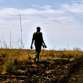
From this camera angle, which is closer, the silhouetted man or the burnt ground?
the burnt ground

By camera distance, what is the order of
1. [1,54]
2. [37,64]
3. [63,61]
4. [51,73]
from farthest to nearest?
1. [1,54]
2. [63,61]
3. [37,64]
4. [51,73]

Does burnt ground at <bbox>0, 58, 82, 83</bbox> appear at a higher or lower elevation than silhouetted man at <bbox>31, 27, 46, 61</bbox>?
lower

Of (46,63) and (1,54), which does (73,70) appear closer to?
(46,63)

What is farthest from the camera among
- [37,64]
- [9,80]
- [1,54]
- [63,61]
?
[1,54]

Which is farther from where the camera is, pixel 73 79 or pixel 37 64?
pixel 37 64

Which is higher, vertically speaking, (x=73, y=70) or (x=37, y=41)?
(x=37, y=41)

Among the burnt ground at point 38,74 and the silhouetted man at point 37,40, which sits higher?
the silhouetted man at point 37,40

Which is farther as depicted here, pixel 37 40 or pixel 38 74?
pixel 37 40

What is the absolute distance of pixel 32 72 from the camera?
2066 centimetres

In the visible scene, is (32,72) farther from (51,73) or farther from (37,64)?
(37,64)

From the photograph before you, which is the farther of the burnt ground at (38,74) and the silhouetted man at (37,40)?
the silhouetted man at (37,40)

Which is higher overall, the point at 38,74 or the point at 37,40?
the point at 37,40

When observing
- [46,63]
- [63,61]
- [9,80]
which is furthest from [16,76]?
[63,61]

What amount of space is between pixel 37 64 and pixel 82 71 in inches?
127
